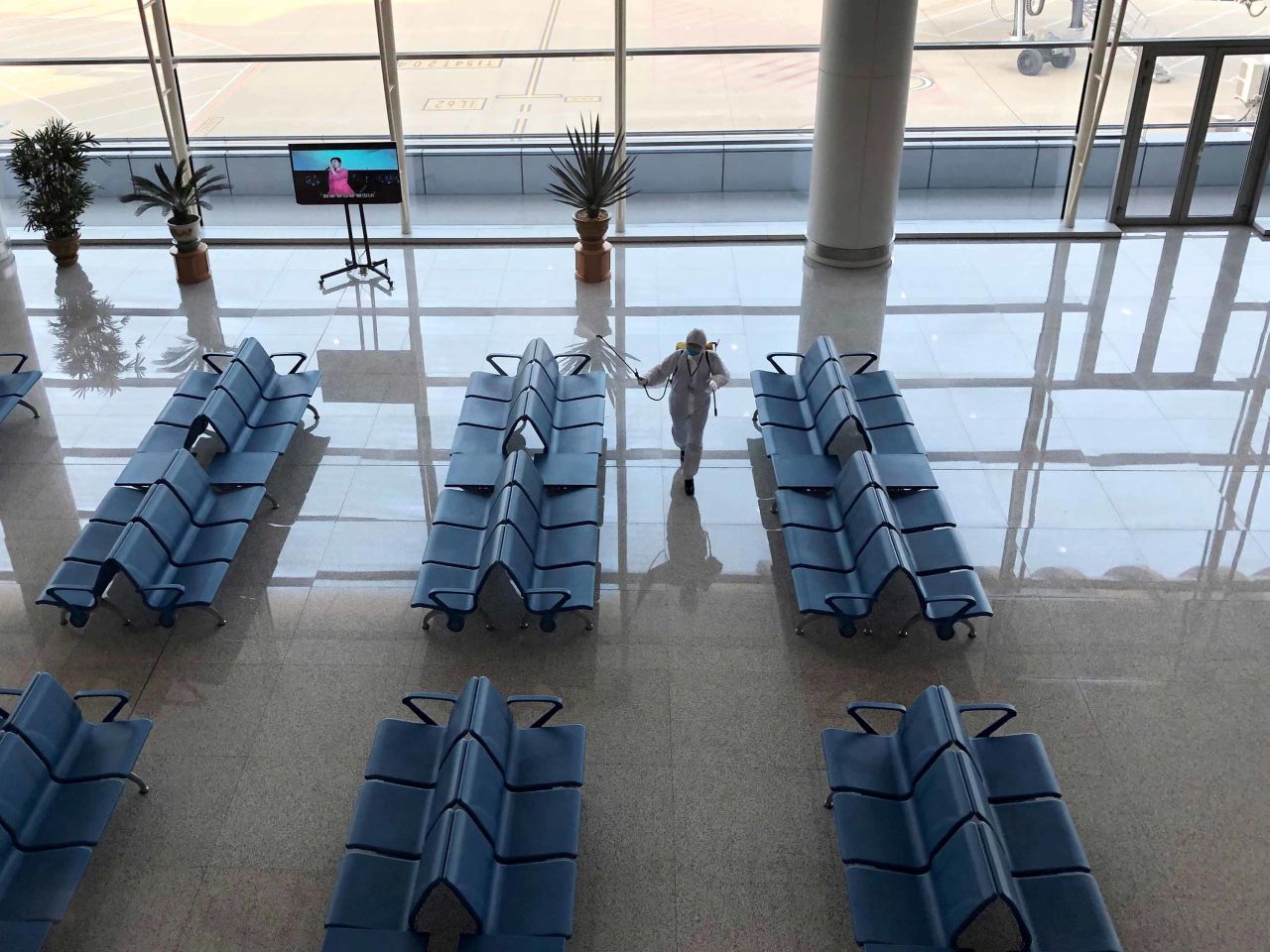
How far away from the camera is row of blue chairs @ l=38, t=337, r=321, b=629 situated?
654 cm

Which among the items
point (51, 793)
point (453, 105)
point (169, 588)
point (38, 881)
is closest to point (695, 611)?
point (169, 588)

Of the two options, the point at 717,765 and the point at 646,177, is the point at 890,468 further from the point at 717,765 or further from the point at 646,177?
the point at 646,177

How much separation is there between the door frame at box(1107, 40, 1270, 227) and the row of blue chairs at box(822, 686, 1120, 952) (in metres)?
10.0

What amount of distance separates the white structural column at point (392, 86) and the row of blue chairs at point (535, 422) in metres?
4.51

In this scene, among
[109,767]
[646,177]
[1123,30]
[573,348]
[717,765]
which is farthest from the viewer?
[646,177]

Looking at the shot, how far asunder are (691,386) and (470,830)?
156 inches

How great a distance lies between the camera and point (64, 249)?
12.3 meters

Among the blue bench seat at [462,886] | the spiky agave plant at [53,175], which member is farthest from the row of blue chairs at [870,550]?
the spiky agave plant at [53,175]

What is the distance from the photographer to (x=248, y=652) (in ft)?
21.4

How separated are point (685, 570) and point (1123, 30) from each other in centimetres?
938

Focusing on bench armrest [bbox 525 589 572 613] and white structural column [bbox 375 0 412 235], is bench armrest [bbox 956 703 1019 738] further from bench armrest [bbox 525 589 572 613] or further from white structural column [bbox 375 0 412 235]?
white structural column [bbox 375 0 412 235]

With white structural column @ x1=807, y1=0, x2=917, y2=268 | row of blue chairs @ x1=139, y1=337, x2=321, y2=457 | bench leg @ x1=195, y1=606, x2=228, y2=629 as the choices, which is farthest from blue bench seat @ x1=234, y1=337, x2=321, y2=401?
white structural column @ x1=807, y1=0, x2=917, y2=268

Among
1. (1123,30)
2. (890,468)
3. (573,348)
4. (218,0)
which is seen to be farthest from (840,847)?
(218,0)

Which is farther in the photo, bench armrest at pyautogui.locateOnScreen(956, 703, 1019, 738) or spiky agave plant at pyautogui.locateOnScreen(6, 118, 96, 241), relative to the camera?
spiky agave plant at pyautogui.locateOnScreen(6, 118, 96, 241)
